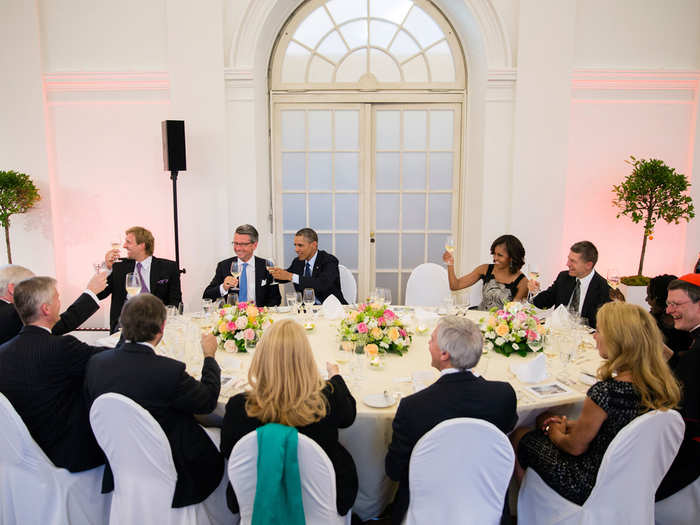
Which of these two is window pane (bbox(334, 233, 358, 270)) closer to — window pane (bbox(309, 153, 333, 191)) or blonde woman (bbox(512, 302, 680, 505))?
window pane (bbox(309, 153, 333, 191))

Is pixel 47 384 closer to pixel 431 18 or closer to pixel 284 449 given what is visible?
pixel 284 449

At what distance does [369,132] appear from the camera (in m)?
6.17

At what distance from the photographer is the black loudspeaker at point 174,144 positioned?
5004 millimetres

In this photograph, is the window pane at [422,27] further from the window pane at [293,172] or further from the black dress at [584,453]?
the black dress at [584,453]

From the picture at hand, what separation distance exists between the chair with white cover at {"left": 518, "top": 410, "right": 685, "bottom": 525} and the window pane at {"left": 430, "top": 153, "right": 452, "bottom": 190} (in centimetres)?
445

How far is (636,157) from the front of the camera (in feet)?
18.8

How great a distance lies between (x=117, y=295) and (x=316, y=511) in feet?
9.66

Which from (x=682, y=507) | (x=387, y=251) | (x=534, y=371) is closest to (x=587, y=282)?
(x=534, y=371)

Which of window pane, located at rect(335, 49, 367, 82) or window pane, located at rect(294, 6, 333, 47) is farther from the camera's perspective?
window pane, located at rect(335, 49, 367, 82)

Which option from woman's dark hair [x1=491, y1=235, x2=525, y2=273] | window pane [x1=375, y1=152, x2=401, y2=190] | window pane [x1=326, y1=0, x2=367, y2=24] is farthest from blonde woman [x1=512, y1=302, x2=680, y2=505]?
window pane [x1=326, y1=0, x2=367, y2=24]

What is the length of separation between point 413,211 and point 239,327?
358 cm

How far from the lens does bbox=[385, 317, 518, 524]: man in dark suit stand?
Result: 6.72ft

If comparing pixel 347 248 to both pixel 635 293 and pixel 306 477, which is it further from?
pixel 306 477

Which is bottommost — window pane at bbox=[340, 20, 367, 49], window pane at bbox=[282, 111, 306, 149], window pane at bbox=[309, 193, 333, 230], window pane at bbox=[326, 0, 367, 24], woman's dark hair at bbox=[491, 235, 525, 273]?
woman's dark hair at bbox=[491, 235, 525, 273]
